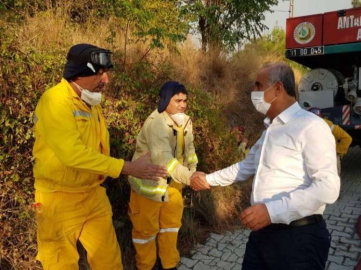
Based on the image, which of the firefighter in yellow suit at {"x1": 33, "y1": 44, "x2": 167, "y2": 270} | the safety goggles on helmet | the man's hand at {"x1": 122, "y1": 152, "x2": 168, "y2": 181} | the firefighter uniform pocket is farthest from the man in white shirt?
the firefighter uniform pocket

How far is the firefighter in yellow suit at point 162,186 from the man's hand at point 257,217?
1.11 meters

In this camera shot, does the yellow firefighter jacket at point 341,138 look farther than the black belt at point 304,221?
Yes

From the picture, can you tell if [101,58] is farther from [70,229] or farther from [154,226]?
[154,226]

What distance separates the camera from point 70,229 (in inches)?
95.3

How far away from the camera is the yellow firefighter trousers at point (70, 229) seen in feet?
7.73

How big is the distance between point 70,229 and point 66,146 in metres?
0.68

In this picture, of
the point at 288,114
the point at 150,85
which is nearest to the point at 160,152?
the point at 288,114

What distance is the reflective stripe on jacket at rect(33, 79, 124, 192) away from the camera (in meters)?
2.18

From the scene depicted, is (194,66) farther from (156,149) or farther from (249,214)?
(249,214)

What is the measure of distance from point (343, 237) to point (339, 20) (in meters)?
5.11

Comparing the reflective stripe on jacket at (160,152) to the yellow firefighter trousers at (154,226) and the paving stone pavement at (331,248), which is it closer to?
the yellow firefighter trousers at (154,226)

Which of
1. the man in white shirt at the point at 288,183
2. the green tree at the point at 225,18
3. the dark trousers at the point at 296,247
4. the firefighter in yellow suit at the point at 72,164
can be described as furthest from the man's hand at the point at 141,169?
the green tree at the point at 225,18

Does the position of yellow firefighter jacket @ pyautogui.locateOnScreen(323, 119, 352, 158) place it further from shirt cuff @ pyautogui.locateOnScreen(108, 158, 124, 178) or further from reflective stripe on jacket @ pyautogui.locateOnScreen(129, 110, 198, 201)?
shirt cuff @ pyautogui.locateOnScreen(108, 158, 124, 178)

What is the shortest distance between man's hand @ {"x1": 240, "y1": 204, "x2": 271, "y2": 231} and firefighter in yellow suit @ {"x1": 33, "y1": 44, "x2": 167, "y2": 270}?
0.81m
